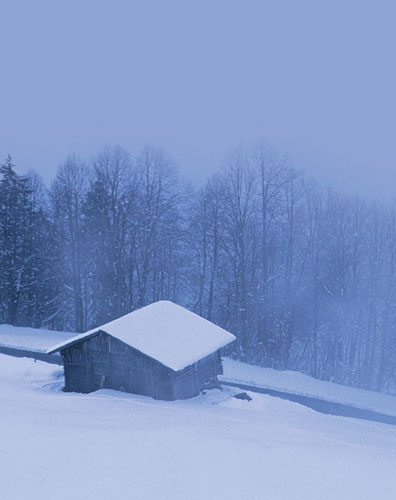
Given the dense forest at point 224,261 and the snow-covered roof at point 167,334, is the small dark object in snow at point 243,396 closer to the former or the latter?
the snow-covered roof at point 167,334

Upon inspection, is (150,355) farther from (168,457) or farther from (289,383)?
(289,383)

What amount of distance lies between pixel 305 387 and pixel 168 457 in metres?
20.1

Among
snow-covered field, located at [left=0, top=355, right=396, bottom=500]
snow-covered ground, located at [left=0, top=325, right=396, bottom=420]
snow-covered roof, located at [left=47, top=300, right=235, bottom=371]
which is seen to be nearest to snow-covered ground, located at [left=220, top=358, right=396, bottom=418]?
snow-covered ground, located at [left=0, top=325, right=396, bottom=420]

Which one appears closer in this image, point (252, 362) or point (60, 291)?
point (252, 362)

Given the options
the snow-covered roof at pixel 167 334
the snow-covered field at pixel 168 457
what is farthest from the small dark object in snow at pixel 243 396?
the snow-covered field at pixel 168 457

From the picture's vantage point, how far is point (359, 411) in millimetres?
25094

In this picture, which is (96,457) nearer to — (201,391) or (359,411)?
(201,391)

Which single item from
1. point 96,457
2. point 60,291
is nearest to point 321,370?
point 60,291

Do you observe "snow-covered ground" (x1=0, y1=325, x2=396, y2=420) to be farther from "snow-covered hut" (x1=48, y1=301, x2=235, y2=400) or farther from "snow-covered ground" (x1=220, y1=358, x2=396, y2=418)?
"snow-covered hut" (x1=48, y1=301, x2=235, y2=400)

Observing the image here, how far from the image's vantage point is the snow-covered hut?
18234 millimetres

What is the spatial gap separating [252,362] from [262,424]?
19.4 metres

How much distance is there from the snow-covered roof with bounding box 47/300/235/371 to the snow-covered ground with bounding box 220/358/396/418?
23.0 ft

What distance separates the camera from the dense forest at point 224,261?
34969 millimetres

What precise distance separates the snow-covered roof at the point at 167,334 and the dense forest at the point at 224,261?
1389 cm
